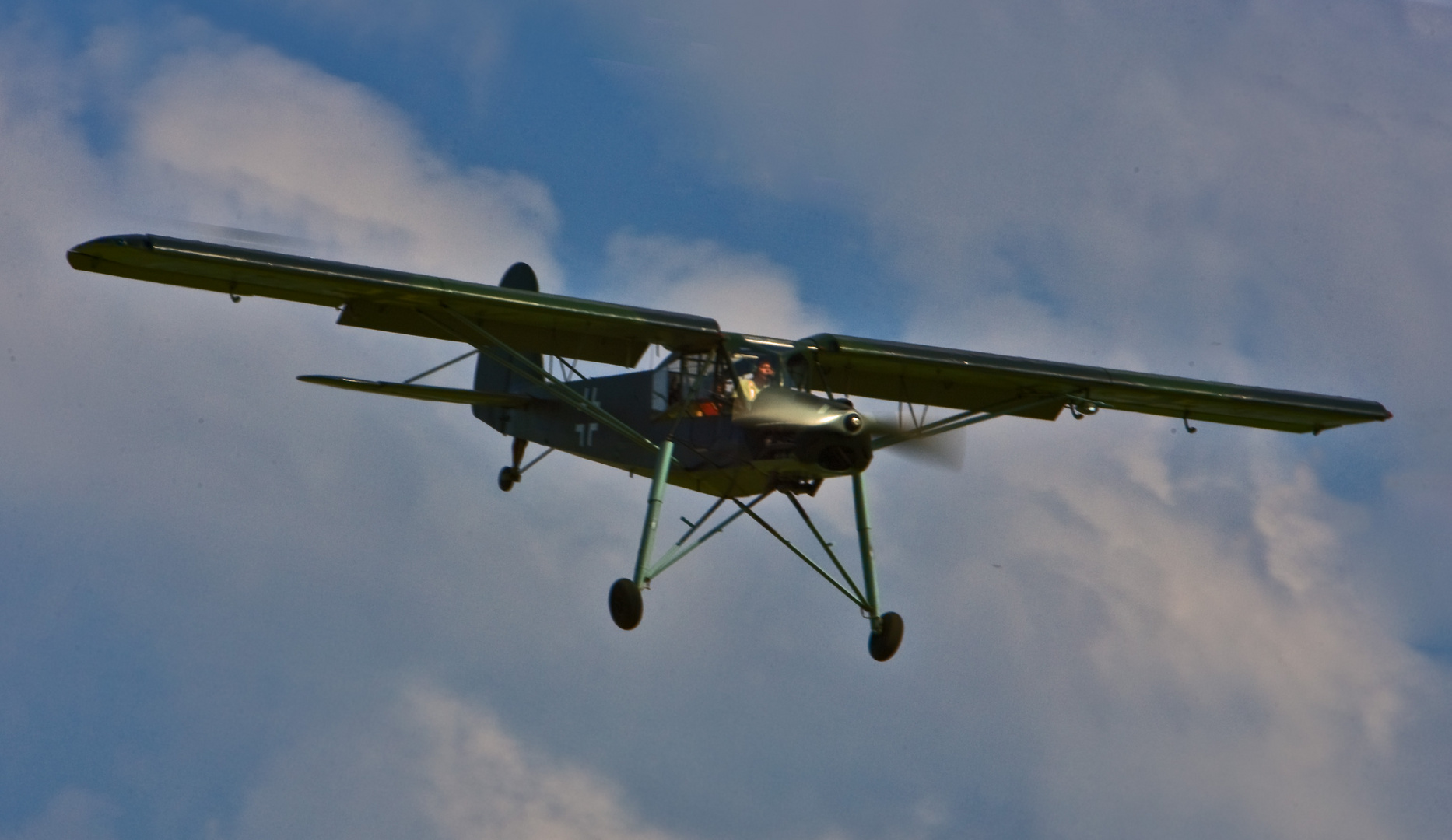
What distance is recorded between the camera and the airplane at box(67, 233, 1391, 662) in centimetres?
1838

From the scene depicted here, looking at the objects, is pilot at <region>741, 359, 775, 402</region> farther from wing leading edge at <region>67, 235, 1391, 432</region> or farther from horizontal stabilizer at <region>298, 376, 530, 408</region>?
horizontal stabilizer at <region>298, 376, 530, 408</region>

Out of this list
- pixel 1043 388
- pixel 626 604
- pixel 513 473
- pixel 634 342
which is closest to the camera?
pixel 626 604

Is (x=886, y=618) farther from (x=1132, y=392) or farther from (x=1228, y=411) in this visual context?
(x=1228, y=411)

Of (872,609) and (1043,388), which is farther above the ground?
(1043,388)

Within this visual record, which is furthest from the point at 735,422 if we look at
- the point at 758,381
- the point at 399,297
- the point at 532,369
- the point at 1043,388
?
the point at 1043,388

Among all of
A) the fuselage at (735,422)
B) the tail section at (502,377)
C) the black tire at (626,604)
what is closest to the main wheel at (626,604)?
the black tire at (626,604)

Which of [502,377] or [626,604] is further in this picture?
[502,377]

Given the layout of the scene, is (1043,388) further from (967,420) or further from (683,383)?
(683,383)

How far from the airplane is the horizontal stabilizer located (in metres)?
0.02

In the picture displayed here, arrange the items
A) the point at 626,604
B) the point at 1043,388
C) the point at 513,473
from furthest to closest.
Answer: the point at 513,473 < the point at 1043,388 < the point at 626,604

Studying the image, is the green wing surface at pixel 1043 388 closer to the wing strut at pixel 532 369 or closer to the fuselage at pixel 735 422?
the fuselage at pixel 735 422

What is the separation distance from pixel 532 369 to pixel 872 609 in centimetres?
460

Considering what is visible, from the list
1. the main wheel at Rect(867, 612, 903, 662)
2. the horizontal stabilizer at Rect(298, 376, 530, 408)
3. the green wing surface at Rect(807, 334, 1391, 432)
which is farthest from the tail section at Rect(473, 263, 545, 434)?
the main wheel at Rect(867, 612, 903, 662)

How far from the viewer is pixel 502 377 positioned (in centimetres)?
2483
